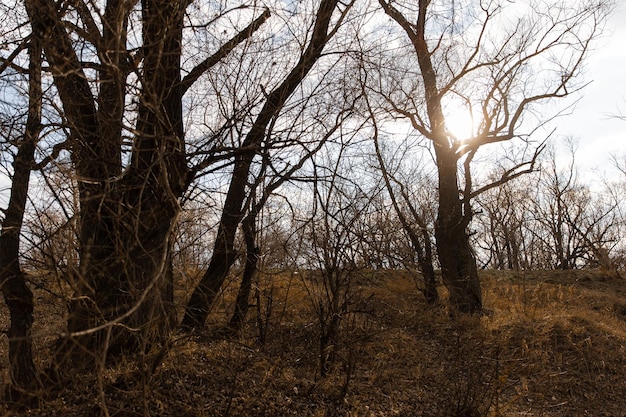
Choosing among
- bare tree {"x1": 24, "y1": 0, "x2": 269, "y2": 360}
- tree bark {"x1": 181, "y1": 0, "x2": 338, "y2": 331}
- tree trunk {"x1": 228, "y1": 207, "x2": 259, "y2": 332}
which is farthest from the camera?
tree trunk {"x1": 228, "y1": 207, "x2": 259, "y2": 332}

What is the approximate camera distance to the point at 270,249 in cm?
614

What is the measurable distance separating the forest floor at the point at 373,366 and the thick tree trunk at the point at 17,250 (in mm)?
227

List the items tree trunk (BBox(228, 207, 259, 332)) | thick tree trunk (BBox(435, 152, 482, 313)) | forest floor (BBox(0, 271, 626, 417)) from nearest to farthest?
forest floor (BBox(0, 271, 626, 417))
tree trunk (BBox(228, 207, 259, 332))
thick tree trunk (BBox(435, 152, 482, 313))

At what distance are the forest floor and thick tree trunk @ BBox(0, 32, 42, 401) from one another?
0.75 feet

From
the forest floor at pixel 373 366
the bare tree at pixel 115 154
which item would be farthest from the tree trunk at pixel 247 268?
the bare tree at pixel 115 154

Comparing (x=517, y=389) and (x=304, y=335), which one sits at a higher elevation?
(x=304, y=335)

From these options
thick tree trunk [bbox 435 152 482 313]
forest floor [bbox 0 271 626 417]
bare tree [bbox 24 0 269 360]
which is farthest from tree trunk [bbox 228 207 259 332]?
A: thick tree trunk [bbox 435 152 482 313]

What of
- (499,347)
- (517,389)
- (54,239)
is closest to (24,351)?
(54,239)

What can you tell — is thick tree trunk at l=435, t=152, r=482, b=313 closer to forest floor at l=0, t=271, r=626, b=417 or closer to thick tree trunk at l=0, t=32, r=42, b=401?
forest floor at l=0, t=271, r=626, b=417

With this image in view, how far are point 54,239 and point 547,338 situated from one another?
7.73m

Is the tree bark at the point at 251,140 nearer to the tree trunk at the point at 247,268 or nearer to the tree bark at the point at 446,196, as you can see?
the tree trunk at the point at 247,268

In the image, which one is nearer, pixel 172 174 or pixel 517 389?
pixel 172 174

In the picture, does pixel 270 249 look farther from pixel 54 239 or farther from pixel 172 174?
pixel 54 239

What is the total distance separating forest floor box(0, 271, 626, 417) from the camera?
4801mm
